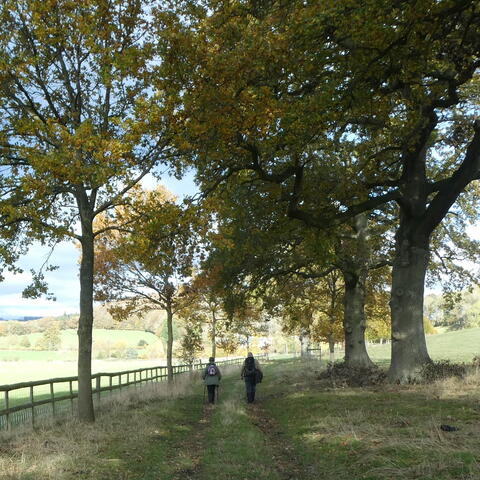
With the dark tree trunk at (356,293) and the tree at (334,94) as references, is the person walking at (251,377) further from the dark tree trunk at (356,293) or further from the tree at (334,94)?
the dark tree trunk at (356,293)

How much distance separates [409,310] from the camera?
568 inches

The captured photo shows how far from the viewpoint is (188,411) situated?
578 inches

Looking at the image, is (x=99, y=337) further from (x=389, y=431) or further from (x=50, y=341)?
(x=389, y=431)

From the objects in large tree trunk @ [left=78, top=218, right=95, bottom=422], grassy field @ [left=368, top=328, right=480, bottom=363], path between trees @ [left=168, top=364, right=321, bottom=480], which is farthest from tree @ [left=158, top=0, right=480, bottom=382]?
grassy field @ [left=368, top=328, right=480, bottom=363]

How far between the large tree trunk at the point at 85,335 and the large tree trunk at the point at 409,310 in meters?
9.22

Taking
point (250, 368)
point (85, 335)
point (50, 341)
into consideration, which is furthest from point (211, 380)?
point (50, 341)

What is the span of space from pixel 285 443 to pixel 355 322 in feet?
40.9

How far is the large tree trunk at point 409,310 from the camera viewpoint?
14305 millimetres

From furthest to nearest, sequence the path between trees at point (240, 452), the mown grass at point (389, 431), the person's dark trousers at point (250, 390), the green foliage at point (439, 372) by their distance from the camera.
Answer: the person's dark trousers at point (250, 390), the green foliage at point (439, 372), the path between trees at point (240, 452), the mown grass at point (389, 431)

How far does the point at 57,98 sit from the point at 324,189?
850 cm

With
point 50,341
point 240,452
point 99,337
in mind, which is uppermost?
point 240,452

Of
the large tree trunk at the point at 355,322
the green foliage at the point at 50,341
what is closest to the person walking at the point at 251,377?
the large tree trunk at the point at 355,322

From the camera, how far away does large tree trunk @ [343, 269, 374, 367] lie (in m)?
20.4

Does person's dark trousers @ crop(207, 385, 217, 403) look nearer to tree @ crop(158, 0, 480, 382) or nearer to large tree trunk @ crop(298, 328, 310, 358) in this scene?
tree @ crop(158, 0, 480, 382)
